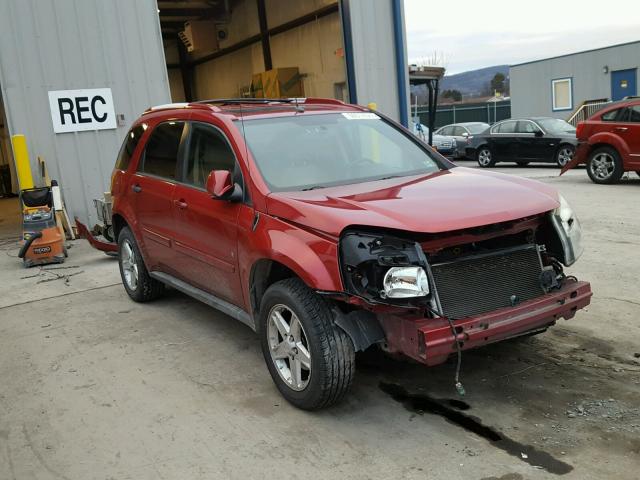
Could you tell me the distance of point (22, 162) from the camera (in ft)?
30.7

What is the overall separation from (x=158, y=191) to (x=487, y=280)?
9.86 feet

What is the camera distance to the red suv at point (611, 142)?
1198 centimetres

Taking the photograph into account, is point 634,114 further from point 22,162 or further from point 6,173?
point 6,173

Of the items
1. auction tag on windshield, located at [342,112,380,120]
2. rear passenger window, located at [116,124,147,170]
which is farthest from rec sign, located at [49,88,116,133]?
auction tag on windshield, located at [342,112,380,120]

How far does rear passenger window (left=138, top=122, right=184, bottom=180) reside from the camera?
517 centimetres

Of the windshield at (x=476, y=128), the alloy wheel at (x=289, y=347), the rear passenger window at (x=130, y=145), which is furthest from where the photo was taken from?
the windshield at (x=476, y=128)

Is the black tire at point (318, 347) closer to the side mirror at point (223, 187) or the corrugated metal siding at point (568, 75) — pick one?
the side mirror at point (223, 187)

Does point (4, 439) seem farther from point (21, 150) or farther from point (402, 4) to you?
point (402, 4)

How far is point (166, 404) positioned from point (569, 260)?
2702mm

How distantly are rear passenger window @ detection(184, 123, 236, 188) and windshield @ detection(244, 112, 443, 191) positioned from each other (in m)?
0.21

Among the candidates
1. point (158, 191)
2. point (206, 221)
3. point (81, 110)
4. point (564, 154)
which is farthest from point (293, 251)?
point (564, 154)

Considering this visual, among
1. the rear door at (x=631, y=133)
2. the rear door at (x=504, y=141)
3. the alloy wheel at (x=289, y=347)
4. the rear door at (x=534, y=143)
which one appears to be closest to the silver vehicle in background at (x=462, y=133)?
the rear door at (x=504, y=141)

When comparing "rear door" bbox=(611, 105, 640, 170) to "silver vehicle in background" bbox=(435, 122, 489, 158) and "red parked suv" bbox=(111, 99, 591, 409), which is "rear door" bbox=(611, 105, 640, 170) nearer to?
"silver vehicle in background" bbox=(435, 122, 489, 158)

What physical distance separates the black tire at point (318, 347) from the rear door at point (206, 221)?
0.71 m
